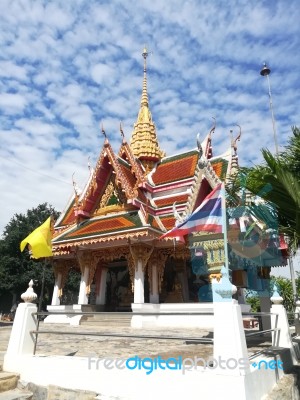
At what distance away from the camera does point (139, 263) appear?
1306cm

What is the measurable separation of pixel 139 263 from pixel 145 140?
31.5ft

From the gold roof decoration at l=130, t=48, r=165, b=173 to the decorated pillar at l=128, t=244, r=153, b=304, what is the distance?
19.5 feet

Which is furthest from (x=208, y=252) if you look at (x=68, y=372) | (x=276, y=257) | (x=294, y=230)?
(x=68, y=372)

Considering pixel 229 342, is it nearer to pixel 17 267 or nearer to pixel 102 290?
pixel 102 290

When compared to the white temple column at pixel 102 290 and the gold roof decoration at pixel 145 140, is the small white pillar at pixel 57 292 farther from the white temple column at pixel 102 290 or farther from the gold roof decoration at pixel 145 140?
the gold roof decoration at pixel 145 140

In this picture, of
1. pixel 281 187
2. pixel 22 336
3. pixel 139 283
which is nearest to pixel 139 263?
pixel 139 283

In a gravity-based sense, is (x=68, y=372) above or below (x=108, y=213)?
below

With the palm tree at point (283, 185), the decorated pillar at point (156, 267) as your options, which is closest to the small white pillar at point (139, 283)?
the decorated pillar at point (156, 267)

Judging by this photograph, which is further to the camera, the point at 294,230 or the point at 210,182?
the point at 210,182

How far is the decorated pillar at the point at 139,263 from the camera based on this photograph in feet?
42.0

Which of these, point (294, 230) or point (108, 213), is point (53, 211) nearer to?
point (108, 213)

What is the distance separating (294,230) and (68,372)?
4096 millimetres

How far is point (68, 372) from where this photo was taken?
467cm

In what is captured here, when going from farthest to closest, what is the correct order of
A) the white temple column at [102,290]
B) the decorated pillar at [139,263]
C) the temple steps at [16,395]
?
the white temple column at [102,290] < the decorated pillar at [139,263] < the temple steps at [16,395]
